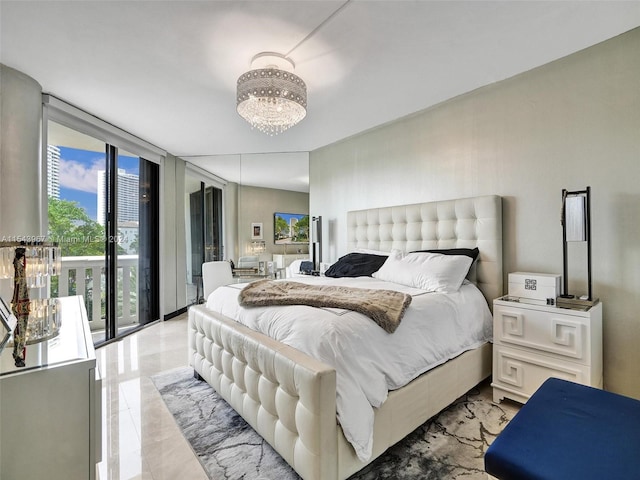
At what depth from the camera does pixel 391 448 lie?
1.69m

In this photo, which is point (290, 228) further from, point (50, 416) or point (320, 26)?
point (50, 416)

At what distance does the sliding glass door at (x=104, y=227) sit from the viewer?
3.00 meters

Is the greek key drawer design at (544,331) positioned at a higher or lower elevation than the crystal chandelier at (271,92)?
lower

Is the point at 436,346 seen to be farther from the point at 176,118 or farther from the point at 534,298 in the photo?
the point at 176,118

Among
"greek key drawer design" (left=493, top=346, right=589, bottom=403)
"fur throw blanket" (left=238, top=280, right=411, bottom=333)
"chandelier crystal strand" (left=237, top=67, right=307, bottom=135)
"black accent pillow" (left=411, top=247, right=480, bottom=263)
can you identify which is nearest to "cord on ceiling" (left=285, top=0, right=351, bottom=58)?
"chandelier crystal strand" (left=237, top=67, right=307, bottom=135)

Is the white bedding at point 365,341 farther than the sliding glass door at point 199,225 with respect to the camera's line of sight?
No

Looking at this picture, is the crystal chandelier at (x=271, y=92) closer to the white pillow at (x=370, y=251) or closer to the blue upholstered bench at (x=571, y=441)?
the white pillow at (x=370, y=251)

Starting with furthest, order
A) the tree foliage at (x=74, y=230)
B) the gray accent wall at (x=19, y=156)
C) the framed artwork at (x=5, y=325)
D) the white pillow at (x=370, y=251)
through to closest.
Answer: the white pillow at (x=370, y=251) < the tree foliage at (x=74, y=230) < the gray accent wall at (x=19, y=156) < the framed artwork at (x=5, y=325)

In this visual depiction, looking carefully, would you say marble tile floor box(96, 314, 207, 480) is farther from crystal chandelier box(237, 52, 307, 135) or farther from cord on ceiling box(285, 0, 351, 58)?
cord on ceiling box(285, 0, 351, 58)

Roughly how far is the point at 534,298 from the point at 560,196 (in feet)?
2.64

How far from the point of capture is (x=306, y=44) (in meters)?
2.01

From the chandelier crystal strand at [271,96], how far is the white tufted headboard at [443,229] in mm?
1607

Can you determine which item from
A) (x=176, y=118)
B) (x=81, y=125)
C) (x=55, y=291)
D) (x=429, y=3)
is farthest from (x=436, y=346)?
(x=81, y=125)

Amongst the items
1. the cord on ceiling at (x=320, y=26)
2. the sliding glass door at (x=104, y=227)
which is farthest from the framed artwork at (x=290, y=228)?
the cord on ceiling at (x=320, y=26)
